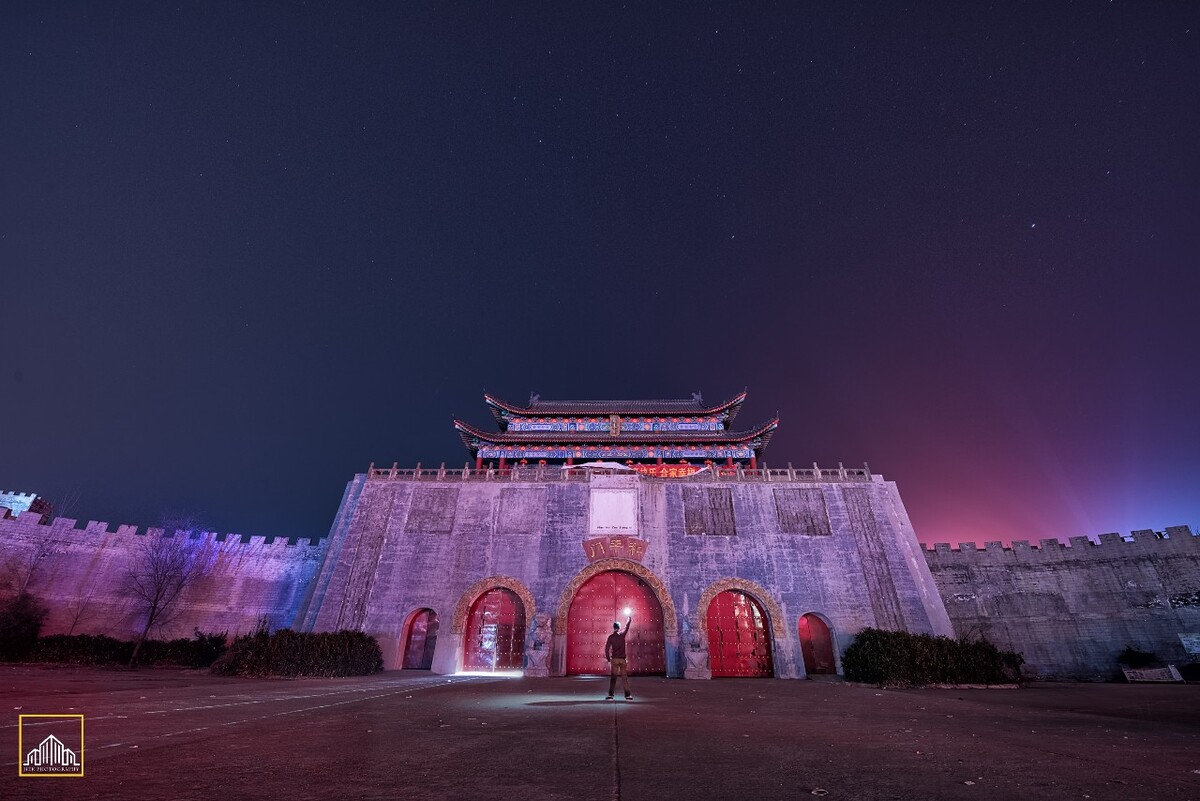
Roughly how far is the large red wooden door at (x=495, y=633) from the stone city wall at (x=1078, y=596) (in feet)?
60.5

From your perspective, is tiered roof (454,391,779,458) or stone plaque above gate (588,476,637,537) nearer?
stone plaque above gate (588,476,637,537)

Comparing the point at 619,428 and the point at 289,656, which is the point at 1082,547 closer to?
the point at 619,428

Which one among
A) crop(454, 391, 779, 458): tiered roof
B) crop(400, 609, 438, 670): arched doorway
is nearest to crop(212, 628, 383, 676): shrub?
crop(400, 609, 438, 670): arched doorway

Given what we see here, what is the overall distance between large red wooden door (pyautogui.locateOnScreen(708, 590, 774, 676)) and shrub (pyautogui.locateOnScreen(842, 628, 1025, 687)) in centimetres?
455

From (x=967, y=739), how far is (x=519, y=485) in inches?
699

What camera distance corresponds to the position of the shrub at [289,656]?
521 inches

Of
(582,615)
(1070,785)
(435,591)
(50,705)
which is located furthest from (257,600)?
(1070,785)

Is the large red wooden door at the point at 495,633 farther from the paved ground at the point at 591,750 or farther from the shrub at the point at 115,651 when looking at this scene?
the paved ground at the point at 591,750

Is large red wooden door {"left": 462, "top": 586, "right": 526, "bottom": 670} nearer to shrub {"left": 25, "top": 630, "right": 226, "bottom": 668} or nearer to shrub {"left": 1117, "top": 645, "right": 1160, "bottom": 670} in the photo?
shrub {"left": 25, "top": 630, "right": 226, "bottom": 668}

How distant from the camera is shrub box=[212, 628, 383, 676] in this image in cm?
1324

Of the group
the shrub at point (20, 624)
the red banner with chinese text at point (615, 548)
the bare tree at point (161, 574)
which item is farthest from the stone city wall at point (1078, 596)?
the shrub at point (20, 624)

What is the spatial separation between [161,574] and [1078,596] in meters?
38.9

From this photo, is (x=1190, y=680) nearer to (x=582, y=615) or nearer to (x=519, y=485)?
(x=582, y=615)

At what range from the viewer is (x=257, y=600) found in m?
23.0
